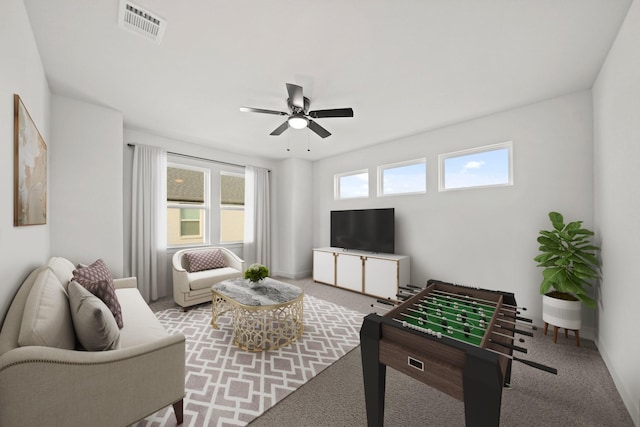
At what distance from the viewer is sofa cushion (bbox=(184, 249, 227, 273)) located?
3963 millimetres

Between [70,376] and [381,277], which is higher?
[70,376]

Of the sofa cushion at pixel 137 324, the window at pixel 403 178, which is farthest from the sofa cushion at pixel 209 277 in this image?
the window at pixel 403 178

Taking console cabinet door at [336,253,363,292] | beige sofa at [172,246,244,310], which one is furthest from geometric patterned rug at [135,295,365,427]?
console cabinet door at [336,253,363,292]

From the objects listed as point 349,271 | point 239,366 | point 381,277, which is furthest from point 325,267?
point 239,366

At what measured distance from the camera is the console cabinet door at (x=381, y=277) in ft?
12.8

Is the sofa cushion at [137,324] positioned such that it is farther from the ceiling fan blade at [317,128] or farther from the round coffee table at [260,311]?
the ceiling fan blade at [317,128]

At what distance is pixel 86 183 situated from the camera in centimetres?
298

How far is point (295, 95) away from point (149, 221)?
10.5 ft

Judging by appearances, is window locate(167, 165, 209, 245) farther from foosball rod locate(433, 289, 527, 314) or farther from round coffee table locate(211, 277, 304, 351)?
foosball rod locate(433, 289, 527, 314)

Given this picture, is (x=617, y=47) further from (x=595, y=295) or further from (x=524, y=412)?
(x=524, y=412)

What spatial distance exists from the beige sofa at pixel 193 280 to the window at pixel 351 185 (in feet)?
8.28

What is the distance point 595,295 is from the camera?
2637 millimetres

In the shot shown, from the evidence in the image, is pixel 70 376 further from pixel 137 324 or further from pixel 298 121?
pixel 298 121

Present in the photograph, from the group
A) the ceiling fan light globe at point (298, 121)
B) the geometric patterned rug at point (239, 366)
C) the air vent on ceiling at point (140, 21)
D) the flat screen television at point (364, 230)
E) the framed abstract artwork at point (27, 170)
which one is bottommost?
the geometric patterned rug at point (239, 366)
